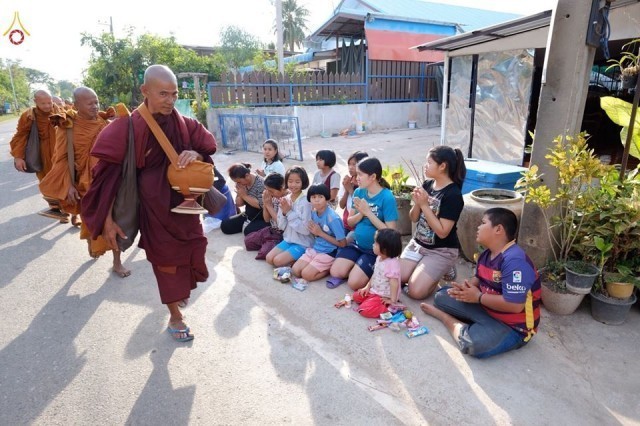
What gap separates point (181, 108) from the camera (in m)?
14.6

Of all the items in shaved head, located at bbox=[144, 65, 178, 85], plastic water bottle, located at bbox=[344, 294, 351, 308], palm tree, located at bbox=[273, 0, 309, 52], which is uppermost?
palm tree, located at bbox=[273, 0, 309, 52]

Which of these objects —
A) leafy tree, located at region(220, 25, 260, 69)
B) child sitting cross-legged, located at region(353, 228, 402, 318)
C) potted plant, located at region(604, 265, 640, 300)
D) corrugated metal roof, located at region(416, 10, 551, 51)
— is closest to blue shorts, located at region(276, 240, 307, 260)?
child sitting cross-legged, located at region(353, 228, 402, 318)

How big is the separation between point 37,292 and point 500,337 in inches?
161

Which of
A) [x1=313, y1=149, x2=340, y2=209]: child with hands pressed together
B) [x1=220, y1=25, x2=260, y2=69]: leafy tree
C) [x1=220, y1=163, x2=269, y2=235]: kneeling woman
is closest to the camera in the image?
[x1=220, y1=163, x2=269, y2=235]: kneeling woman

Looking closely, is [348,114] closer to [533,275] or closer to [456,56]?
[456,56]

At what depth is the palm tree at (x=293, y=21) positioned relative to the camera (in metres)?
38.9

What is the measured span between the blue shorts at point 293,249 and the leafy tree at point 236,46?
75.5 feet

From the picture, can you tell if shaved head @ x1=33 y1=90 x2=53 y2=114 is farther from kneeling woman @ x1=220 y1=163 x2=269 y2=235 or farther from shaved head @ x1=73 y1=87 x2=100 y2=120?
kneeling woman @ x1=220 y1=163 x2=269 y2=235

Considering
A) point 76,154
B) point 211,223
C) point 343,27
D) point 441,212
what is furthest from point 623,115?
point 343,27

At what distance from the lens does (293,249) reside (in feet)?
13.6

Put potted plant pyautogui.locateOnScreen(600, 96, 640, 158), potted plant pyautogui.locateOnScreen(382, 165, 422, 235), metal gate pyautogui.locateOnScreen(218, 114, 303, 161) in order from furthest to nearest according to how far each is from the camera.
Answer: metal gate pyautogui.locateOnScreen(218, 114, 303, 161) → potted plant pyautogui.locateOnScreen(382, 165, 422, 235) → potted plant pyautogui.locateOnScreen(600, 96, 640, 158)

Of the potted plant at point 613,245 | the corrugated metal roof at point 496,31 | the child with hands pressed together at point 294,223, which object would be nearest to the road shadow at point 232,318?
the child with hands pressed together at point 294,223

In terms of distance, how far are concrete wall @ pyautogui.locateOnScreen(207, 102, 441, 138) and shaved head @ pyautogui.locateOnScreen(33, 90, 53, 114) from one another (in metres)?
6.87

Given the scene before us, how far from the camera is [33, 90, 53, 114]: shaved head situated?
5.36 meters
